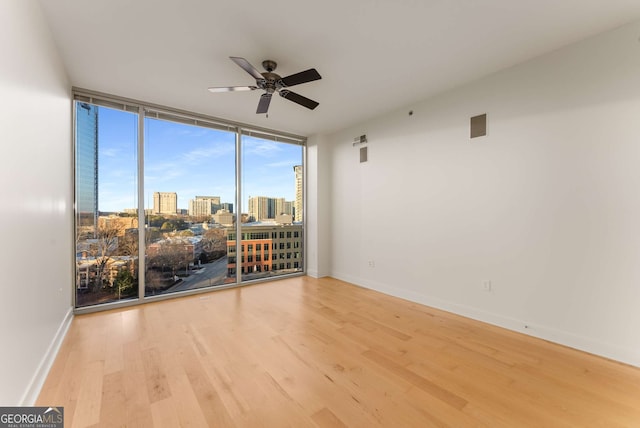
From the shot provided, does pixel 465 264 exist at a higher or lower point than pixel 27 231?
lower

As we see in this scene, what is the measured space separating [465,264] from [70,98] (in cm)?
547

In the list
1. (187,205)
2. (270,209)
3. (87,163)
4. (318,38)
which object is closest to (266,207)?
A: (270,209)

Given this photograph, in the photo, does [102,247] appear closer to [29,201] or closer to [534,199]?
[29,201]

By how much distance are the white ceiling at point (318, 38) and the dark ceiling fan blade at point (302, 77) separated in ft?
0.97

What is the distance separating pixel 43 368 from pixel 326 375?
2.26 m

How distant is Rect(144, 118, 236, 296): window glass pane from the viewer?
398 cm

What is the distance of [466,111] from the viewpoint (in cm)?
338

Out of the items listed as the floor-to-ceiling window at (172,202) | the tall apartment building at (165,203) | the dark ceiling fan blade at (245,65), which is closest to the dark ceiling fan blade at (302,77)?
the dark ceiling fan blade at (245,65)

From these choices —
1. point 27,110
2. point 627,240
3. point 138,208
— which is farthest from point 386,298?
point 27,110

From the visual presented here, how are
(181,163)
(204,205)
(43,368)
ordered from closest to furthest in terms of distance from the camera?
(43,368), (181,163), (204,205)

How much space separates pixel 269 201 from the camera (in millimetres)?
5191

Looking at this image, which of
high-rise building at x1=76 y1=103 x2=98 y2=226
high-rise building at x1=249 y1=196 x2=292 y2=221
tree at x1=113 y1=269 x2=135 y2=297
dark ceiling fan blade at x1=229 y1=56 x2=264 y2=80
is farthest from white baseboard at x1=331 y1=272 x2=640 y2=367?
high-rise building at x1=76 y1=103 x2=98 y2=226

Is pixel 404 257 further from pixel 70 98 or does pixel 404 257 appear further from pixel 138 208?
pixel 70 98

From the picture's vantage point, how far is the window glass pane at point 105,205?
3.46 m
